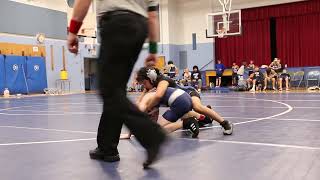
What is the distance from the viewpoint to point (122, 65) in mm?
2354

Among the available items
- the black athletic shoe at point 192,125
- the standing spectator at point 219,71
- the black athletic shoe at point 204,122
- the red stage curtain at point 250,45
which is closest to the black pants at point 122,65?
the black athletic shoe at point 192,125

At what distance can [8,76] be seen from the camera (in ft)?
59.0

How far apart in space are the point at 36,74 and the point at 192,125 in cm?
1626

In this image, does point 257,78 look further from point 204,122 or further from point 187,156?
point 187,156

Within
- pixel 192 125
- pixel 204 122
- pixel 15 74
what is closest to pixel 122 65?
pixel 192 125

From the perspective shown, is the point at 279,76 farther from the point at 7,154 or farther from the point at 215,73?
the point at 7,154

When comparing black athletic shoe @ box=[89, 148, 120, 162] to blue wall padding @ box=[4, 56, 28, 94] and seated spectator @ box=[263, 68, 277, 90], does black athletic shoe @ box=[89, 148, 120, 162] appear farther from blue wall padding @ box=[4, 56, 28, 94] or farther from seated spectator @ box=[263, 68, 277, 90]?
blue wall padding @ box=[4, 56, 28, 94]

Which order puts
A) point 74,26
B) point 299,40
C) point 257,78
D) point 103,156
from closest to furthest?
point 74,26
point 103,156
point 257,78
point 299,40

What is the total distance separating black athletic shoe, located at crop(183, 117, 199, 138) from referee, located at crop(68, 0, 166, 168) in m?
2.03

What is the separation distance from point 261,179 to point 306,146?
1370 mm

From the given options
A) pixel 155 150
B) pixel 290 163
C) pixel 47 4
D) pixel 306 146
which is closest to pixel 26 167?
pixel 155 150

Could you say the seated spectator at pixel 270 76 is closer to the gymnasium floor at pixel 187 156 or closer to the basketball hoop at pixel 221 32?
the basketball hoop at pixel 221 32

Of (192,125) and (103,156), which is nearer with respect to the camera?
(103,156)

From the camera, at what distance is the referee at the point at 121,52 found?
2.32 metres
